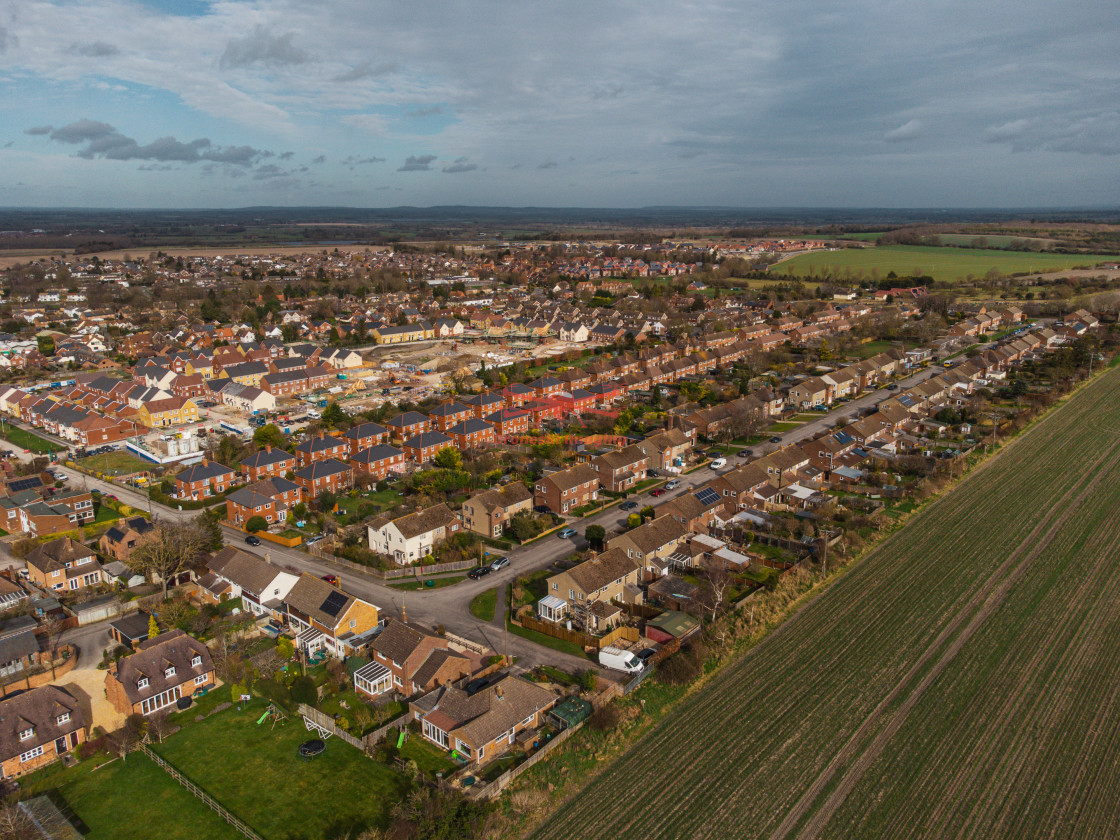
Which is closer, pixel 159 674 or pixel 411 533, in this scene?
pixel 159 674

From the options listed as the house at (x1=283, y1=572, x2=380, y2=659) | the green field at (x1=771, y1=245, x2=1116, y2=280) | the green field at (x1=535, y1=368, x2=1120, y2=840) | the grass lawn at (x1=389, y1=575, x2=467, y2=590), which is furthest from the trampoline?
the green field at (x1=771, y1=245, x2=1116, y2=280)

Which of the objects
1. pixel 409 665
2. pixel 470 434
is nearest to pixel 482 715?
pixel 409 665

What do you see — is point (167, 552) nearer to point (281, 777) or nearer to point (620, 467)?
point (281, 777)

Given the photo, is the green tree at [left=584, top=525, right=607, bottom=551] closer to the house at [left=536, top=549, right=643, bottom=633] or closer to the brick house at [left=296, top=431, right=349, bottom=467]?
the house at [left=536, top=549, right=643, bottom=633]

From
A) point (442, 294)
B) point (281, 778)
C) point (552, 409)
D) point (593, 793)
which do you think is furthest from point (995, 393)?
point (442, 294)

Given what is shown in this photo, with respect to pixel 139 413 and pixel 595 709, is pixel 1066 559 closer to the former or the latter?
pixel 595 709

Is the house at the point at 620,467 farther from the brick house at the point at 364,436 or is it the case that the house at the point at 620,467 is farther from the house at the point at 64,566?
the house at the point at 64,566
